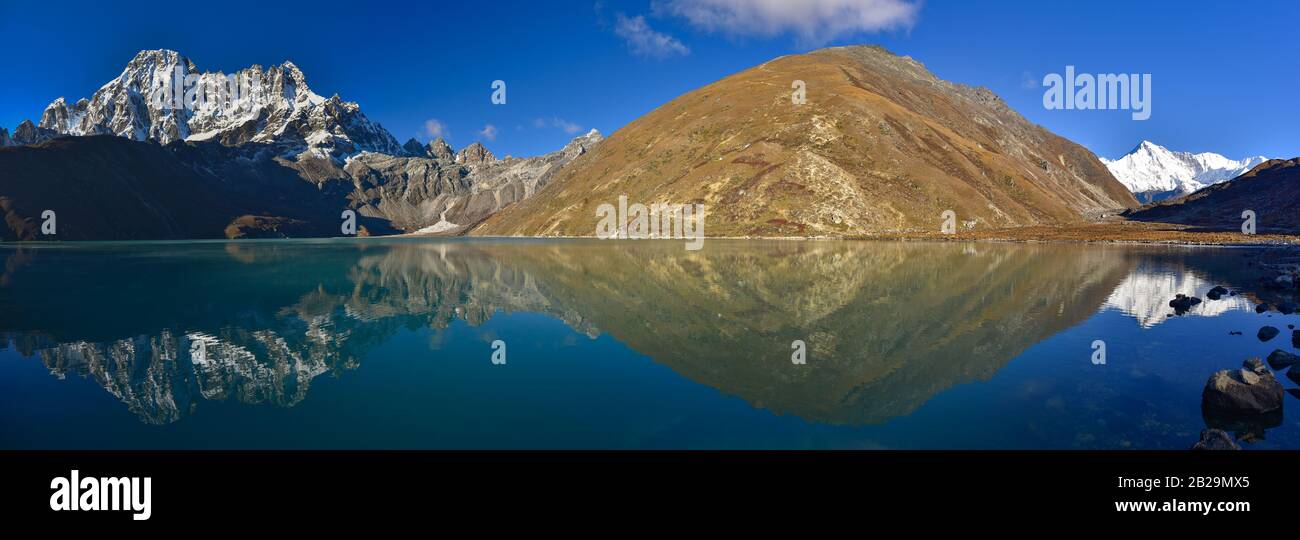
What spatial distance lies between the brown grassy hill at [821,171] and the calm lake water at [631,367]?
92.8 metres

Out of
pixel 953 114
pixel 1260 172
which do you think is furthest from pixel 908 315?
pixel 953 114

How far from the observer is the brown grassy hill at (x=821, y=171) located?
12581 cm

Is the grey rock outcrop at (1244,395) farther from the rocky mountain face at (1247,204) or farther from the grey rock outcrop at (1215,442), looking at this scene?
the rocky mountain face at (1247,204)

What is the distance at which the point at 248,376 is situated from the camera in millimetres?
16328

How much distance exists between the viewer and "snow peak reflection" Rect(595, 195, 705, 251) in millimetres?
133750

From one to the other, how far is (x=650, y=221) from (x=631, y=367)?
127m

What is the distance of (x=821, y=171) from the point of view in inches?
5271
